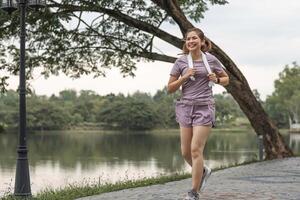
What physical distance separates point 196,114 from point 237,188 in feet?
8.80

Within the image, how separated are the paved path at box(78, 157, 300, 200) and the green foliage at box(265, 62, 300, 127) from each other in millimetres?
87902

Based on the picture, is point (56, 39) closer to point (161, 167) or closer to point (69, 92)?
point (161, 167)

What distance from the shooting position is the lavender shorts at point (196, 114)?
6.18 meters

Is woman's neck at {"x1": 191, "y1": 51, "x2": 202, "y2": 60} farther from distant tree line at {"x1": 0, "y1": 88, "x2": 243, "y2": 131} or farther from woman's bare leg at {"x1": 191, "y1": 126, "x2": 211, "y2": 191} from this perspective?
distant tree line at {"x1": 0, "y1": 88, "x2": 243, "y2": 131}

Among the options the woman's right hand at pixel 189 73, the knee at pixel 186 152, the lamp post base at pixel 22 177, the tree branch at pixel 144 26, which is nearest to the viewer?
the woman's right hand at pixel 189 73

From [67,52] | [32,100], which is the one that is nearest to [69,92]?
[32,100]

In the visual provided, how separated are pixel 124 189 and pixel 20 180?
162cm

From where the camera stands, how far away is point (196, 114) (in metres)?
6.21

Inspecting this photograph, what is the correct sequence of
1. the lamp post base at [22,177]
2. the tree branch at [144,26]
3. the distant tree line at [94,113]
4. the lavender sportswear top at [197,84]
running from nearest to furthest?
the lavender sportswear top at [197,84] < the lamp post base at [22,177] < the tree branch at [144,26] < the distant tree line at [94,113]

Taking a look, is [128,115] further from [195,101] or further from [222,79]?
[195,101]

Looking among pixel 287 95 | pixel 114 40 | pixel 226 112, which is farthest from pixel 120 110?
pixel 114 40

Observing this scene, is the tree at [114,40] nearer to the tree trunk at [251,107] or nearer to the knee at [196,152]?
the tree trunk at [251,107]

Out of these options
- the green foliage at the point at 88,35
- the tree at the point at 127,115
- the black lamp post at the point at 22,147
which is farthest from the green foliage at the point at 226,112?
the black lamp post at the point at 22,147

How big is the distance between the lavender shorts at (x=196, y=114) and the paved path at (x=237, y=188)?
1.47m
